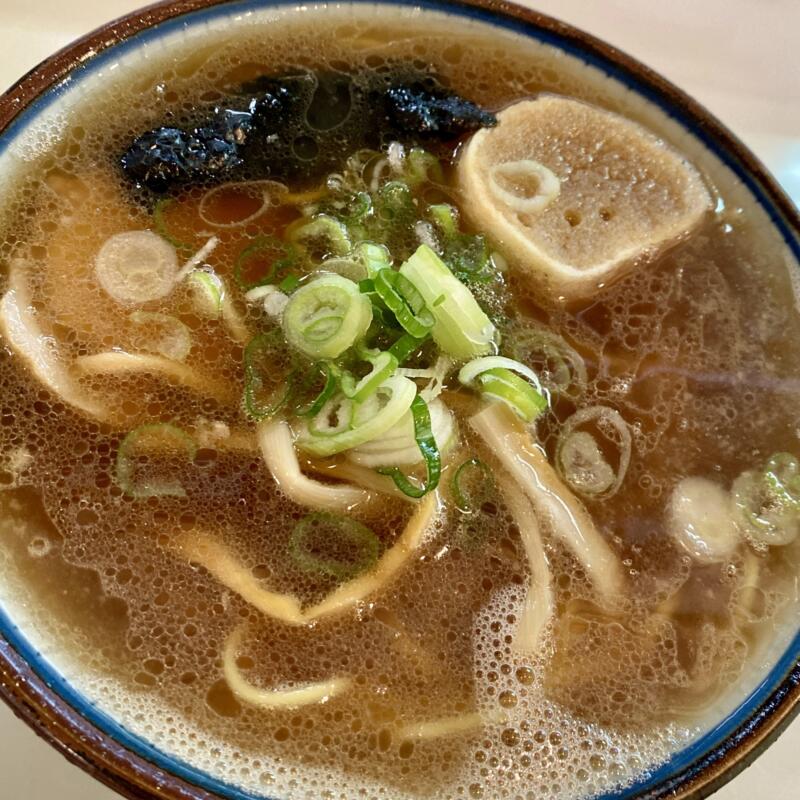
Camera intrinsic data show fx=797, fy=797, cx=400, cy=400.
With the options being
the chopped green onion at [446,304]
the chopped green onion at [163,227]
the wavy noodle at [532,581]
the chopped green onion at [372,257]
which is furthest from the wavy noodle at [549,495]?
the chopped green onion at [163,227]

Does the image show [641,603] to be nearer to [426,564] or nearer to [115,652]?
[426,564]

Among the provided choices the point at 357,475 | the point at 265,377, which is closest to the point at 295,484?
the point at 357,475

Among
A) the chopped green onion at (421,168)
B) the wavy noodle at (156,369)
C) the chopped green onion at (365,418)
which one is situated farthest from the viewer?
the chopped green onion at (421,168)

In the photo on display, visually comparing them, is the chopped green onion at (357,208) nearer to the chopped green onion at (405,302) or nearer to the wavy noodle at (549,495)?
the chopped green onion at (405,302)

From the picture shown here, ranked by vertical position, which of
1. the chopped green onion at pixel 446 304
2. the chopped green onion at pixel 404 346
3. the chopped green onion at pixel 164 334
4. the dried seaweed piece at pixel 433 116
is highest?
the dried seaweed piece at pixel 433 116

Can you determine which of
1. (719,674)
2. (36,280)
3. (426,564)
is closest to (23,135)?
(36,280)

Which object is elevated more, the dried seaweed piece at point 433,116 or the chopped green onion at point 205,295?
the dried seaweed piece at point 433,116

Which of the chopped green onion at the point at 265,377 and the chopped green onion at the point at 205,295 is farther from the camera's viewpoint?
the chopped green onion at the point at 205,295
